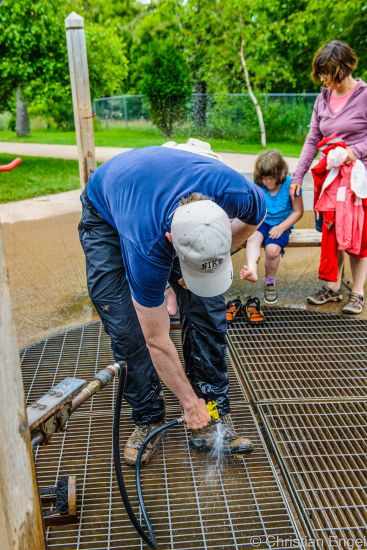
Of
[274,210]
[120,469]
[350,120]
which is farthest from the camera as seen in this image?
[274,210]

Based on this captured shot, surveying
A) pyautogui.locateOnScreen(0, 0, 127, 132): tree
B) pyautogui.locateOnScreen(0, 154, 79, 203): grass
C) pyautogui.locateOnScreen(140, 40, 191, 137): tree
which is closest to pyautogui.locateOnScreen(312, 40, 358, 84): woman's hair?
pyautogui.locateOnScreen(0, 154, 79, 203): grass

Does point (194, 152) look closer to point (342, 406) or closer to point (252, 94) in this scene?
point (342, 406)

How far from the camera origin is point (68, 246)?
526 cm

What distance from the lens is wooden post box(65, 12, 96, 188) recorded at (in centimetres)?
357

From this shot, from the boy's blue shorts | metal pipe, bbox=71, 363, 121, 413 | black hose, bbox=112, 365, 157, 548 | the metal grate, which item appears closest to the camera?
metal pipe, bbox=71, 363, 121, 413

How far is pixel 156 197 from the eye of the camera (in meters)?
1.74

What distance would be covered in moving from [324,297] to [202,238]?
2.44 metres

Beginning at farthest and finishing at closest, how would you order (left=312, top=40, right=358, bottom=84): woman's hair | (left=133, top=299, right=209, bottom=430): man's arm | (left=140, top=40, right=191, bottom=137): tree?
(left=140, top=40, right=191, bottom=137): tree, (left=312, top=40, right=358, bottom=84): woman's hair, (left=133, top=299, right=209, bottom=430): man's arm

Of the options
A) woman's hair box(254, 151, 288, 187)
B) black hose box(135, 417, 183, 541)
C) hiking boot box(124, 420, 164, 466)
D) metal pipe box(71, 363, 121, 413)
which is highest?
woman's hair box(254, 151, 288, 187)

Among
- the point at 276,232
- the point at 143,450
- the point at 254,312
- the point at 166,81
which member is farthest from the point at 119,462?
the point at 166,81

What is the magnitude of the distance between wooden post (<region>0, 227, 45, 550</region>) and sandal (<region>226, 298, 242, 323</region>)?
2.29 m

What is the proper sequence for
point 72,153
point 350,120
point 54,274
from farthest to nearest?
point 72,153
point 54,274
point 350,120

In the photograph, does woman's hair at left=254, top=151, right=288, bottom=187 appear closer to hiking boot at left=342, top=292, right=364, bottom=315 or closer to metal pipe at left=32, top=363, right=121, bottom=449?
hiking boot at left=342, top=292, right=364, bottom=315

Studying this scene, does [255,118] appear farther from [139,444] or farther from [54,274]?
[139,444]
